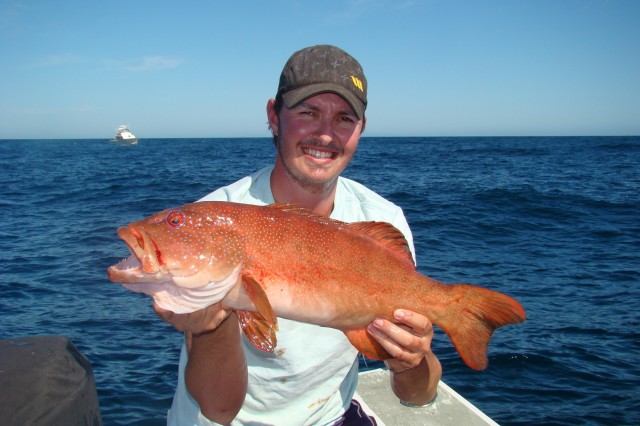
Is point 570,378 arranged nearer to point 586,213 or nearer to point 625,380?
point 625,380

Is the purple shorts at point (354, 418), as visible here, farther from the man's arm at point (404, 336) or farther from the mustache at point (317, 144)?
the mustache at point (317, 144)

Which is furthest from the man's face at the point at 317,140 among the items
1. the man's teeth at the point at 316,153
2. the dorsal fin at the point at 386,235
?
the dorsal fin at the point at 386,235

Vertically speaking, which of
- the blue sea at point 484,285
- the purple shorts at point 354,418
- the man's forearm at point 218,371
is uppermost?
the man's forearm at point 218,371

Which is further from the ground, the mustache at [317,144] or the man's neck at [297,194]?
the mustache at [317,144]

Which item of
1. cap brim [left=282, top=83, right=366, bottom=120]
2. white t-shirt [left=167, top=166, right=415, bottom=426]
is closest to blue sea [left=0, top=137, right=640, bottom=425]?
white t-shirt [left=167, top=166, right=415, bottom=426]

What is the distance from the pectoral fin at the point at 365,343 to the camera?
2.72 metres

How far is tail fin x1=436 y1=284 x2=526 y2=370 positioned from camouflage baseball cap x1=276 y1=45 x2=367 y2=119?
1.35 meters

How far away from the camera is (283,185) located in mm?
3277

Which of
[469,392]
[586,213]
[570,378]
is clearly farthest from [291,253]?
[586,213]

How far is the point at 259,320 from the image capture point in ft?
8.46

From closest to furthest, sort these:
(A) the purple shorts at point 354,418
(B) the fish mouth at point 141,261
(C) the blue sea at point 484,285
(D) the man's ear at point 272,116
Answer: (B) the fish mouth at point 141,261 → (A) the purple shorts at point 354,418 → (D) the man's ear at point 272,116 → (C) the blue sea at point 484,285

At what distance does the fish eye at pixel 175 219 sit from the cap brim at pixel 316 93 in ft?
3.58

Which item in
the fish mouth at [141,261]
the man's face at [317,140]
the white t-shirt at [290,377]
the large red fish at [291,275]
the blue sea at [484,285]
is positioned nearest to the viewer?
the fish mouth at [141,261]

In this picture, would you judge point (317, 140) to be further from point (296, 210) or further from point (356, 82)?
point (296, 210)
